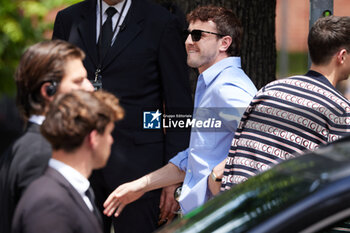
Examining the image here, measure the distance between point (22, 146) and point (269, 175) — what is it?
42.1 inches

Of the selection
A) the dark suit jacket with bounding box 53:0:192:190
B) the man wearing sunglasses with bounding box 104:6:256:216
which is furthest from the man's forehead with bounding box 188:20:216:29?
the dark suit jacket with bounding box 53:0:192:190

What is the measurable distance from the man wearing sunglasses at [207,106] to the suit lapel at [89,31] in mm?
629

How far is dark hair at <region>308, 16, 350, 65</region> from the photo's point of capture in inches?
145

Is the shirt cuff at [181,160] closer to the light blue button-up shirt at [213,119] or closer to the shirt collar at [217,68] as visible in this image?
the light blue button-up shirt at [213,119]

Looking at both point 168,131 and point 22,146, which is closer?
point 22,146

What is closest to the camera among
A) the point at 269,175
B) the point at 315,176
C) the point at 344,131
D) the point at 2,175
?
the point at 315,176

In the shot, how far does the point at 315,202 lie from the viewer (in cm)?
186

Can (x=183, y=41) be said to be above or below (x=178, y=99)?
above

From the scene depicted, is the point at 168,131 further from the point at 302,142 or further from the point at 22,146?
the point at 22,146

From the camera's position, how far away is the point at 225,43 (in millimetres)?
4102

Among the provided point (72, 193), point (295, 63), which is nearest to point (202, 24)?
point (72, 193)

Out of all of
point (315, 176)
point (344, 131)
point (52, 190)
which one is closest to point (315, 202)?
point (315, 176)

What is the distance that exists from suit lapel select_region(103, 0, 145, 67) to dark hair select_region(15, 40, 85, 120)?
1.38m

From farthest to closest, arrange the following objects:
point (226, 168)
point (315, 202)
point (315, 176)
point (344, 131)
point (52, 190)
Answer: point (226, 168), point (344, 131), point (52, 190), point (315, 176), point (315, 202)
